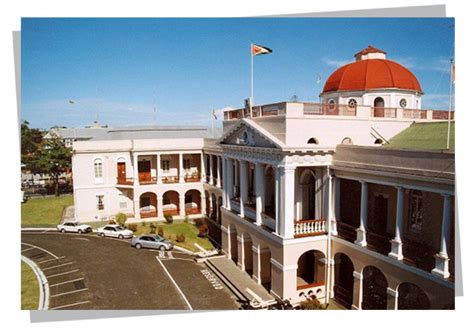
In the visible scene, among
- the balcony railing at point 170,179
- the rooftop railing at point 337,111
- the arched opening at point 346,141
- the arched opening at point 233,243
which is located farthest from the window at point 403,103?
the balcony railing at point 170,179

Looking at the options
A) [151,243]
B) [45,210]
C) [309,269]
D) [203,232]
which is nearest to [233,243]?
[309,269]

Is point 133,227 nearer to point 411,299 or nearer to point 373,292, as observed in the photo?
point 373,292

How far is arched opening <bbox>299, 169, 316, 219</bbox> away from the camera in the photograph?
20438 mm

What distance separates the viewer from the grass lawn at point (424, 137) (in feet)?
55.5

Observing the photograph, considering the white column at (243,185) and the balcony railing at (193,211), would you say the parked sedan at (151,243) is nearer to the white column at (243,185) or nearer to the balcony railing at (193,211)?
the white column at (243,185)

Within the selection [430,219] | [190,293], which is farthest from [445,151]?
[190,293]

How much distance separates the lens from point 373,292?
17.2 metres

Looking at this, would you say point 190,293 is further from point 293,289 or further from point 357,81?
point 357,81

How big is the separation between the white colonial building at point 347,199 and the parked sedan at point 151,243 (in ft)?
15.4

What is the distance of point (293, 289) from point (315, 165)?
6236 millimetres

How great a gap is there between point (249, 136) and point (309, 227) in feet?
20.1

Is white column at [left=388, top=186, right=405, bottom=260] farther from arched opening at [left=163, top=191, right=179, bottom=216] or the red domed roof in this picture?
arched opening at [left=163, top=191, right=179, bottom=216]

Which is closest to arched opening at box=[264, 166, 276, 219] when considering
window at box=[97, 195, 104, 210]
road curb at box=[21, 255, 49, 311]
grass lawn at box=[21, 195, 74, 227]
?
road curb at box=[21, 255, 49, 311]

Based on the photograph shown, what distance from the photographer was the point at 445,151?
12891 mm
